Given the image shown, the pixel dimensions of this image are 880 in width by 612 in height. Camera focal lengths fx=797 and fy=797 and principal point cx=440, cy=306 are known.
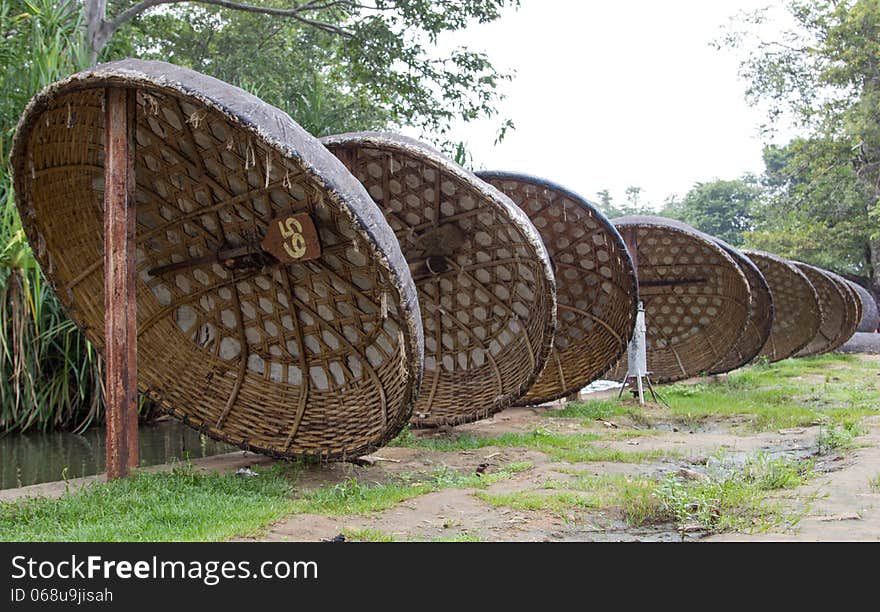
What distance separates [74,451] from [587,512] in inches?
182

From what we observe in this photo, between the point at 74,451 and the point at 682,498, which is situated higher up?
the point at 682,498

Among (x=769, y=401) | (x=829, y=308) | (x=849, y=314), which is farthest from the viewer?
(x=829, y=308)

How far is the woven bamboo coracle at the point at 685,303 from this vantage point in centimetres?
857

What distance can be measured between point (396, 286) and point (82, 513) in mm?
1569

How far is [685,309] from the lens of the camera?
902 centimetres

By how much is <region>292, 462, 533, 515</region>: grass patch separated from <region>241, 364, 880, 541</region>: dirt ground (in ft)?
0.21

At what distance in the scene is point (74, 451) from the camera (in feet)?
20.7

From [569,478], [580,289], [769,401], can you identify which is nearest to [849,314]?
[769,401]

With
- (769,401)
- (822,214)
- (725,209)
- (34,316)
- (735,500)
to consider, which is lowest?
(769,401)

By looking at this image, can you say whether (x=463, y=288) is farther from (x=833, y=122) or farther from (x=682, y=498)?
(x=833, y=122)

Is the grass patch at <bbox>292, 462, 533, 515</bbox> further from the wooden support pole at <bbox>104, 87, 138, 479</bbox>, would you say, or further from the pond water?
the pond water

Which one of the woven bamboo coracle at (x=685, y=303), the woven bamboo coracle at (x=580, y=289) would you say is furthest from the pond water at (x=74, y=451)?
the woven bamboo coracle at (x=685, y=303)

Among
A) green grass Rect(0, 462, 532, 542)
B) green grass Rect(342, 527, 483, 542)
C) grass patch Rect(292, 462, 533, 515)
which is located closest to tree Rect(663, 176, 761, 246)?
grass patch Rect(292, 462, 533, 515)

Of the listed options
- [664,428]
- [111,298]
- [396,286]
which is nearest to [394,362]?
[396,286]
